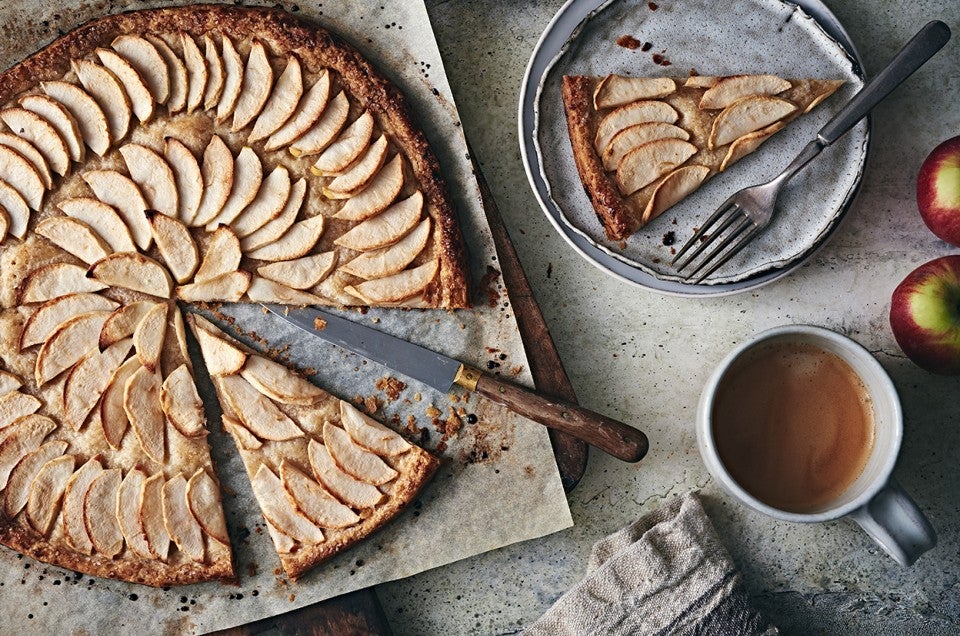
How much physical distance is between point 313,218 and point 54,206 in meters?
0.92

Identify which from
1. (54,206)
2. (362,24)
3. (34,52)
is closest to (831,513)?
(362,24)

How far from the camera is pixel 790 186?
2.69 meters

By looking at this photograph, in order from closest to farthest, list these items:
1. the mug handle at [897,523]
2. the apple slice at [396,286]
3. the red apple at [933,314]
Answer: the mug handle at [897,523] → the red apple at [933,314] → the apple slice at [396,286]

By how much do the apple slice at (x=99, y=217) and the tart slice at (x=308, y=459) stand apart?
0.45 m

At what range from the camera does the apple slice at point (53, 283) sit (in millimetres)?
2676

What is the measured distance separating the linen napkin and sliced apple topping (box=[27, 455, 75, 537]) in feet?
5.60

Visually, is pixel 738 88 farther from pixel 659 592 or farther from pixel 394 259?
pixel 659 592

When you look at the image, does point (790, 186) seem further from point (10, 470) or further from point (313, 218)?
point (10, 470)

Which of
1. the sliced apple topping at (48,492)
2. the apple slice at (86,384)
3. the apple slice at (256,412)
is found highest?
the apple slice at (86,384)

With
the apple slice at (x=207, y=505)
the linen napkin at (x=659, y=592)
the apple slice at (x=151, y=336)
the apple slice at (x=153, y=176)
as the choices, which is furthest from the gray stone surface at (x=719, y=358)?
the apple slice at (x=151, y=336)

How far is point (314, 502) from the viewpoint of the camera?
2670 millimetres

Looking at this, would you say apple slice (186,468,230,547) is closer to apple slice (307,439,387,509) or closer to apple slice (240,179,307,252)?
apple slice (307,439,387,509)

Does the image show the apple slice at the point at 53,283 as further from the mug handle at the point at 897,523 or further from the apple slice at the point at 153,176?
the mug handle at the point at 897,523

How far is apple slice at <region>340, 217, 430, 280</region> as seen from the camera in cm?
268
